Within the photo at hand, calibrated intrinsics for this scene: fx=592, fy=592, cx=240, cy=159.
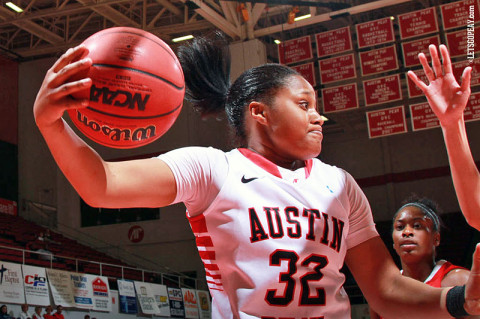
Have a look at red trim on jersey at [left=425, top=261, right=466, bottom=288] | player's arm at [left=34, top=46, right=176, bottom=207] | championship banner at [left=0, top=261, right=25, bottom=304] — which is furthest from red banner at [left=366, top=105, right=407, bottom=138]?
player's arm at [left=34, top=46, right=176, bottom=207]

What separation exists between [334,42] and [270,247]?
29.3 feet

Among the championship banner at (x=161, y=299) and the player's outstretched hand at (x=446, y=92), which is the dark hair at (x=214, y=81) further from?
the championship banner at (x=161, y=299)

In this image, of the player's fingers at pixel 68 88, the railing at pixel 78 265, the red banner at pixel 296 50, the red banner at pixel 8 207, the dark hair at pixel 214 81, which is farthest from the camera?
the red banner at pixel 8 207

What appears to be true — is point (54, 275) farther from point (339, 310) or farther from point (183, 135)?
point (339, 310)

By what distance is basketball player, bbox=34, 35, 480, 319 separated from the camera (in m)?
1.45

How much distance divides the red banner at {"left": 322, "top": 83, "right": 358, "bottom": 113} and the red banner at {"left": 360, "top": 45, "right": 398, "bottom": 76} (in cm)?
38

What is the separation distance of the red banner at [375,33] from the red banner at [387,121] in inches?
45.6

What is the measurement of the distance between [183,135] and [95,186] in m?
15.0

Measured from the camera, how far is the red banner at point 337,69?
33.0 feet

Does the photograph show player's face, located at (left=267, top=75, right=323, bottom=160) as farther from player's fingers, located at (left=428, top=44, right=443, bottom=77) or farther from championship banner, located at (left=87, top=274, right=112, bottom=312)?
championship banner, located at (left=87, top=274, right=112, bottom=312)

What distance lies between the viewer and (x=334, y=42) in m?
10.2

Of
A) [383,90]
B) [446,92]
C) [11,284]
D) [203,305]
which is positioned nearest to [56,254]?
[203,305]

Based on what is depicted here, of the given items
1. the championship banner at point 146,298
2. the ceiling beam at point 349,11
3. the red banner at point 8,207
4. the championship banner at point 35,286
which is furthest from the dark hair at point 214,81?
the red banner at point 8,207

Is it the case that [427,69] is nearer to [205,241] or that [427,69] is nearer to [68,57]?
[205,241]
